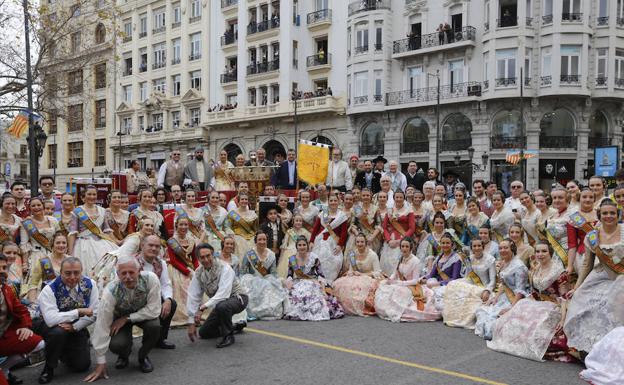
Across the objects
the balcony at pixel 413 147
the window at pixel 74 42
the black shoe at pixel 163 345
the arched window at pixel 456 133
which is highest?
the window at pixel 74 42

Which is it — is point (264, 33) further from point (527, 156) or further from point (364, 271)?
point (364, 271)

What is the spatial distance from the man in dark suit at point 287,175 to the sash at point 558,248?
19.0 feet

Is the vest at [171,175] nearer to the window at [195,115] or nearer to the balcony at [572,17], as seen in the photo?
the balcony at [572,17]

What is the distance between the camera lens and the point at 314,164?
1129 cm

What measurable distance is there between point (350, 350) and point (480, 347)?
160cm

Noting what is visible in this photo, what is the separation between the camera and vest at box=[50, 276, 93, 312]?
5480 millimetres

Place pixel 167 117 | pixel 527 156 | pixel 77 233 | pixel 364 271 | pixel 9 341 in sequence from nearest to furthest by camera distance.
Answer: pixel 9 341 → pixel 77 233 → pixel 364 271 → pixel 527 156 → pixel 167 117

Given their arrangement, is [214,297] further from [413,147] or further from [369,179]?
[413,147]

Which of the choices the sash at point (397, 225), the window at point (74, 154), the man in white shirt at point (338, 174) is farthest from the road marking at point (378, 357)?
the window at point (74, 154)

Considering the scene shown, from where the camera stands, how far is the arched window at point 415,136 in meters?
29.5

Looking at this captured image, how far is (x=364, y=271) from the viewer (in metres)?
9.03

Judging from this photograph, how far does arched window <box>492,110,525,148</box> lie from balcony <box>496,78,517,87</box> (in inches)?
54.6

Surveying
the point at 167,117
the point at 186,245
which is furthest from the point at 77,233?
the point at 167,117

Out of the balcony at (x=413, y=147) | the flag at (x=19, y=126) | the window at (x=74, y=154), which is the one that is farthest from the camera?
the window at (x=74, y=154)
